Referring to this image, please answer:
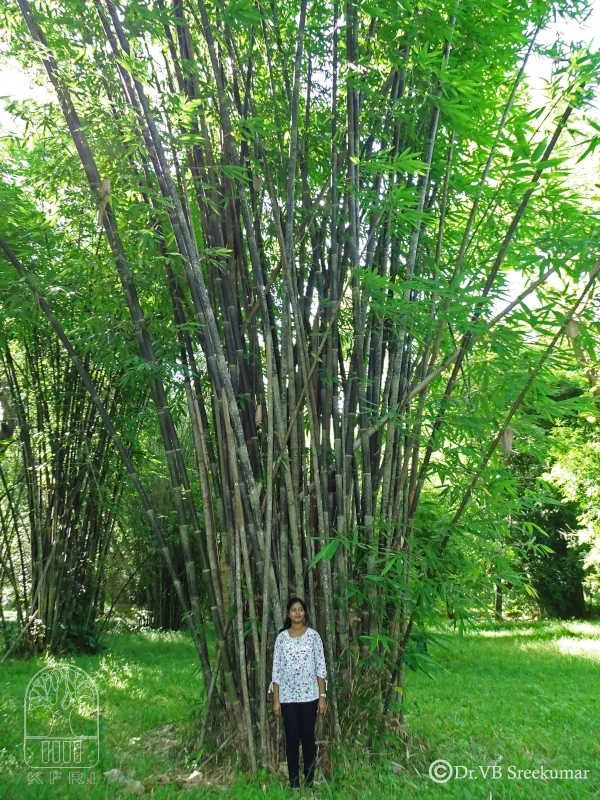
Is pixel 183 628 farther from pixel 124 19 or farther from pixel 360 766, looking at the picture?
pixel 124 19

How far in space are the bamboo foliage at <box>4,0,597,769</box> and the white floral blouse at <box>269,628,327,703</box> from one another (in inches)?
4.6

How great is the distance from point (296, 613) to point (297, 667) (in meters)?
0.18

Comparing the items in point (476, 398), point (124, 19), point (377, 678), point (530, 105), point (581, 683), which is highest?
point (530, 105)

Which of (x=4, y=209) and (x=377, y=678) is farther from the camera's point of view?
(x=4, y=209)

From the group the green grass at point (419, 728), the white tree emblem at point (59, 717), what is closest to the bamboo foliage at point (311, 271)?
the green grass at point (419, 728)

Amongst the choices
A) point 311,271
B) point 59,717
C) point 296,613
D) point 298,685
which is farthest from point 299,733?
point 311,271

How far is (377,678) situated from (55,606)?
3.63 metres

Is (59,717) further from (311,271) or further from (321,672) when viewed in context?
(311,271)

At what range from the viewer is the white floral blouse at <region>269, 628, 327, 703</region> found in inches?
93.7

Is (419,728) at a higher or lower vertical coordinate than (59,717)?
lower

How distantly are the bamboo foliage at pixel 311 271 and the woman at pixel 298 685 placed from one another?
0.11m

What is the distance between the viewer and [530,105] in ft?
11.4

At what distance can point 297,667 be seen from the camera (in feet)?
7.84

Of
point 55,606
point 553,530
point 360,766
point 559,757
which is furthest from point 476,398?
point 553,530
